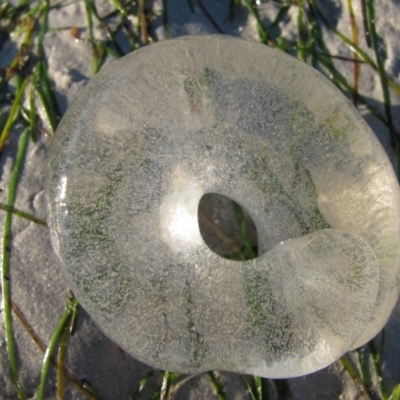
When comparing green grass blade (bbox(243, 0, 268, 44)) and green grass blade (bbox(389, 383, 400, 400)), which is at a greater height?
green grass blade (bbox(243, 0, 268, 44))

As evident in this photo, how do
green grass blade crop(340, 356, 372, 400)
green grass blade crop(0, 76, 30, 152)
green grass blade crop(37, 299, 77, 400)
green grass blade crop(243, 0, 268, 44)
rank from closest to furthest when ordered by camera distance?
1. green grass blade crop(37, 299, 77, 400)
2. green grass blade crop(340, 356, 372, 400)
3. green grass blade crop(0, 76, 30, 152)
4. green grass blade crop(243, 0, 268, 44)

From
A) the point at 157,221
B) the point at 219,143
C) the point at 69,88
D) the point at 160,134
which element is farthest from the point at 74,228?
the point at 69,88

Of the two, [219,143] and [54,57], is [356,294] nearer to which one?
[219,143]

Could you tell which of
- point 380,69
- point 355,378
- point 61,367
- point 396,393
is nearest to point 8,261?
point 61,367

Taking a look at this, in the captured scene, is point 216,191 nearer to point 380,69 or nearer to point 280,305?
point 280,305

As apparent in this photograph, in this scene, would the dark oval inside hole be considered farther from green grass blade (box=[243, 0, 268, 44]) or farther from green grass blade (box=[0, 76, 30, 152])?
green grass blade (box=[0, 76, 30, 152])

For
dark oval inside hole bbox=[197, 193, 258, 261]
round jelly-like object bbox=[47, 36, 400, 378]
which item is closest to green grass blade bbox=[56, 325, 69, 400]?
round jelly-like object bbox=[47, 36, 400, 378]

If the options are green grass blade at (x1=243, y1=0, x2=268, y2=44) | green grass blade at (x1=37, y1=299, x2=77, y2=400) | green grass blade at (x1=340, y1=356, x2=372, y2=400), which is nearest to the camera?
green grass blade at (x1=37, y1=299, x2=77, y2=400)

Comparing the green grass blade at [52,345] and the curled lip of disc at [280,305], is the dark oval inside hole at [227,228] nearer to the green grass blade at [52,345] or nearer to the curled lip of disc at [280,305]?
the curled lip of disc at [280,305]
